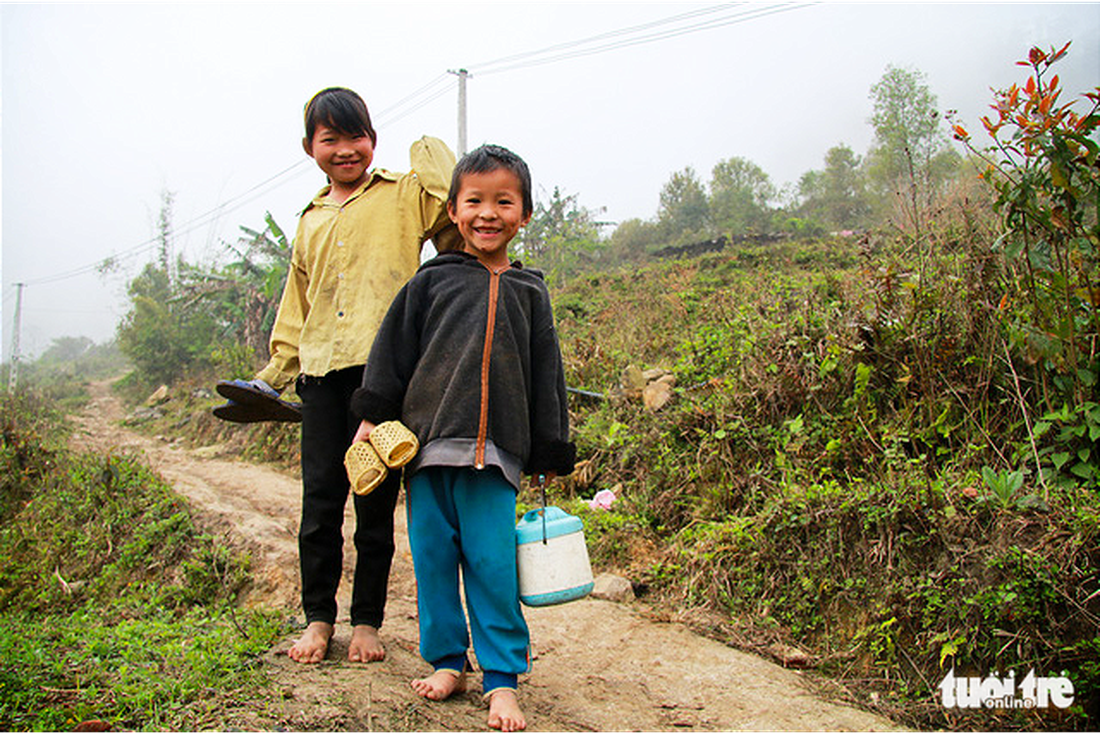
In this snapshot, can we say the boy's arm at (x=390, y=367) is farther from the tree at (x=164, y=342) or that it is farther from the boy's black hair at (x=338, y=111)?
the tree at (x=164, y=342)

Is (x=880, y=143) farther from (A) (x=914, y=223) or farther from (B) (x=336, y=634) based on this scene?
(B) (x=336, y=634)

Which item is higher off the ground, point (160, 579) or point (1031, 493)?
point (1031, 493)

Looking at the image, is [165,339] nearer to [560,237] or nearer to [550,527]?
[560,237]

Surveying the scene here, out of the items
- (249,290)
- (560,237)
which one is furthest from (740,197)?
(249,290)

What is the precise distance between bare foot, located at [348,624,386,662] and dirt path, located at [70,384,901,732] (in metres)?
0.04

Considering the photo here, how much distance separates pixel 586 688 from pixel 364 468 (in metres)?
1.13

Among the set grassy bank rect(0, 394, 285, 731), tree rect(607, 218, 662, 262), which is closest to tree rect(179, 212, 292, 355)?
grassy bank rect(0, 394, 285, 731)

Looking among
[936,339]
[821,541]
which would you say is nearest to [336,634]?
[821,541]

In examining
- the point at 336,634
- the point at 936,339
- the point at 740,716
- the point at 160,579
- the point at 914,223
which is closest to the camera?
the point at 740,716

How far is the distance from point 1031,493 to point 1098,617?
514 mm

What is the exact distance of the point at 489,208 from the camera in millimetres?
2115

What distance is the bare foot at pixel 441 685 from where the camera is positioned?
2004mm

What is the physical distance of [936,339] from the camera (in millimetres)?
3736

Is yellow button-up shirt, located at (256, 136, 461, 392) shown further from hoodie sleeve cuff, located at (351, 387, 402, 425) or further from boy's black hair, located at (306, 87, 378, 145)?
hoodie sleeve cuff, located at (351, 387, 402, 425)
